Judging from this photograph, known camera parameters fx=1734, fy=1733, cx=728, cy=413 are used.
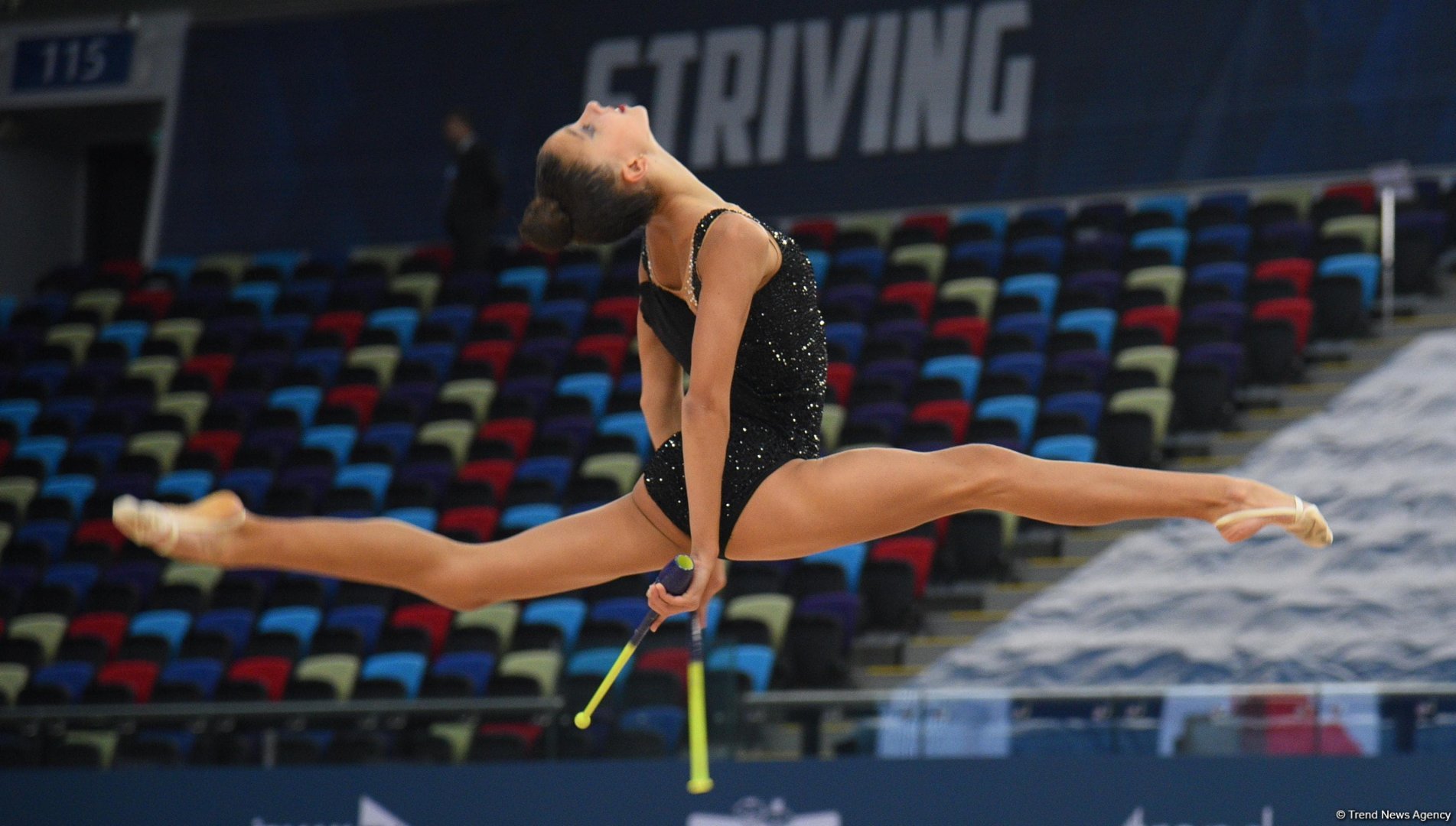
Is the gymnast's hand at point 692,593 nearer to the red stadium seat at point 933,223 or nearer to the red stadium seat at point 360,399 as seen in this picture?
the red stadium seat at point 360,399

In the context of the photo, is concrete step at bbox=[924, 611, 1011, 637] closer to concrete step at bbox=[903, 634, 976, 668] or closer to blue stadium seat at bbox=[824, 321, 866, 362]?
concrete step at bbox=[903, 634, 976, 668]

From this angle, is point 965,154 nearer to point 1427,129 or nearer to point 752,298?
point 1427,129

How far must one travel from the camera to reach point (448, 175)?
13625 mm

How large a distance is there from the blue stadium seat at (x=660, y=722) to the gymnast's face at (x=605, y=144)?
4.49m

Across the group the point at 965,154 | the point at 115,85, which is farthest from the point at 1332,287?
the point at 115,85

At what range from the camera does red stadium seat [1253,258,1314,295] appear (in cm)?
1084

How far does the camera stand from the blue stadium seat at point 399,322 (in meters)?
13.2

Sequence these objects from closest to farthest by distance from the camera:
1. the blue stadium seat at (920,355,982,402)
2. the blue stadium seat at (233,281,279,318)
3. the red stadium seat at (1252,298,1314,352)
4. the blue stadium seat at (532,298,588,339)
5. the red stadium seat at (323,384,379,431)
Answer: the red stadium seat at (1252,298,1314,352)
the blue stadium seat at (920,355,982,402)
the red stadium seat at (323,384,379,431)
the blue stadium seat at (532,298,588,339)
the blue stadium seat at (233,281,279,318)

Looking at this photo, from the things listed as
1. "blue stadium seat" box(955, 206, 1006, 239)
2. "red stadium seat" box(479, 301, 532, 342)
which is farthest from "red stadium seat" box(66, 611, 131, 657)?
"blue stadium seat" box(955, 206, 1006, 239)

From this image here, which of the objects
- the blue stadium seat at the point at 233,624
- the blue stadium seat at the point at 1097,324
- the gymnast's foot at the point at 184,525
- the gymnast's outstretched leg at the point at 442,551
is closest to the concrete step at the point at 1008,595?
the blue stadium seat at the point at 1097,324

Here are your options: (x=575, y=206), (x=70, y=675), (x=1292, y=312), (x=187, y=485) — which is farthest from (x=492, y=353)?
(x=575, y=206)

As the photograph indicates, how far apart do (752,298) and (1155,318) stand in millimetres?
7563

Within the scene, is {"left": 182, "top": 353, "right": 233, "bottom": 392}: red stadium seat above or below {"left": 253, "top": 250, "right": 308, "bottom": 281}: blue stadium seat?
below

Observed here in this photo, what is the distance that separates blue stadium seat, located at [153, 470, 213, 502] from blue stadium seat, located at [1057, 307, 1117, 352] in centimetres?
571
